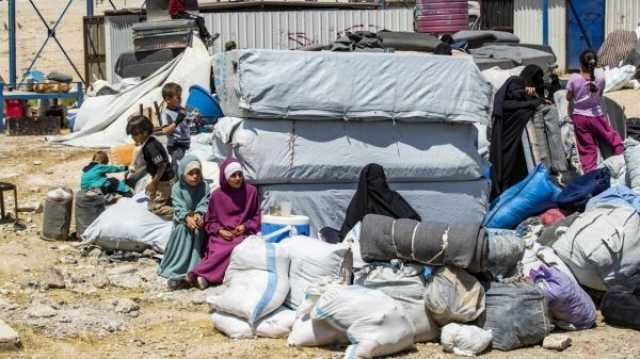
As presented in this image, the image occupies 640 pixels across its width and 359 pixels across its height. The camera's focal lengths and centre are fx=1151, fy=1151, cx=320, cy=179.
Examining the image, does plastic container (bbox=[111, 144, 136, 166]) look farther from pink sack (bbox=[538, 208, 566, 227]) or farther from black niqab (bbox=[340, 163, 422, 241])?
pink sack (bbox=[538, 208, 566, 227])

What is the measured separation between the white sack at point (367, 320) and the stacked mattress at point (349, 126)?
7.55 ft

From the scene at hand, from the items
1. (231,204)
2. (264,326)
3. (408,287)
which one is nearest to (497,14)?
(231,204)

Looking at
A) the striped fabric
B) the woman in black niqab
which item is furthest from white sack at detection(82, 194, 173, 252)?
the striped fabric

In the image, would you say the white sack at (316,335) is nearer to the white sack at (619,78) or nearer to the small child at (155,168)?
the small child at (155,168)

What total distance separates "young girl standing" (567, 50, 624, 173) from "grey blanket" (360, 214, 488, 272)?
3.59m

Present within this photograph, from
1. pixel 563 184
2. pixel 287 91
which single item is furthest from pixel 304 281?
pixel 563 184

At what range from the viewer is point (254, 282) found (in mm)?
6930

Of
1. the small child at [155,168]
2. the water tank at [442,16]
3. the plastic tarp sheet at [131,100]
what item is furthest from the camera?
the water tank at [442,16]

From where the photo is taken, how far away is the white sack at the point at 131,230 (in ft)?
29.6

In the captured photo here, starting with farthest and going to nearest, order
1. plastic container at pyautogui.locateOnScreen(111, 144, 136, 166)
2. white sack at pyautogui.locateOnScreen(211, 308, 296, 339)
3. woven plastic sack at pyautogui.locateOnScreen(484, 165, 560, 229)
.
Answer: plastic container at pyautogui.locateOnScreen(111, 144, 136, 166) < woven plastic sack at pyautogui.locateOnScreen(484, 165, 560, 229) < white sack at pyautogui.locateOnScreen(211, 308, 296, 339)

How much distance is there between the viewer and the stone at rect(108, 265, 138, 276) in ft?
28.1

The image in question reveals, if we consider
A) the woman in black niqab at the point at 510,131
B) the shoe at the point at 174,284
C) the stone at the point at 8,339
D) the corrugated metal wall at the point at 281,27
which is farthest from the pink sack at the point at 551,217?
the corrugated metal wall at the point at 281,27

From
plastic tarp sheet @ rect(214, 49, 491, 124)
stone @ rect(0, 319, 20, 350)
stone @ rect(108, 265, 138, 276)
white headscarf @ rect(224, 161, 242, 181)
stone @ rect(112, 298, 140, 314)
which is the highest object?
plastic tarp sheet @ rect(214, 49, 491, 124)

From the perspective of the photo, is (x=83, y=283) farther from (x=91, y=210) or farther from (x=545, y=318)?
(x=545, y=318)
